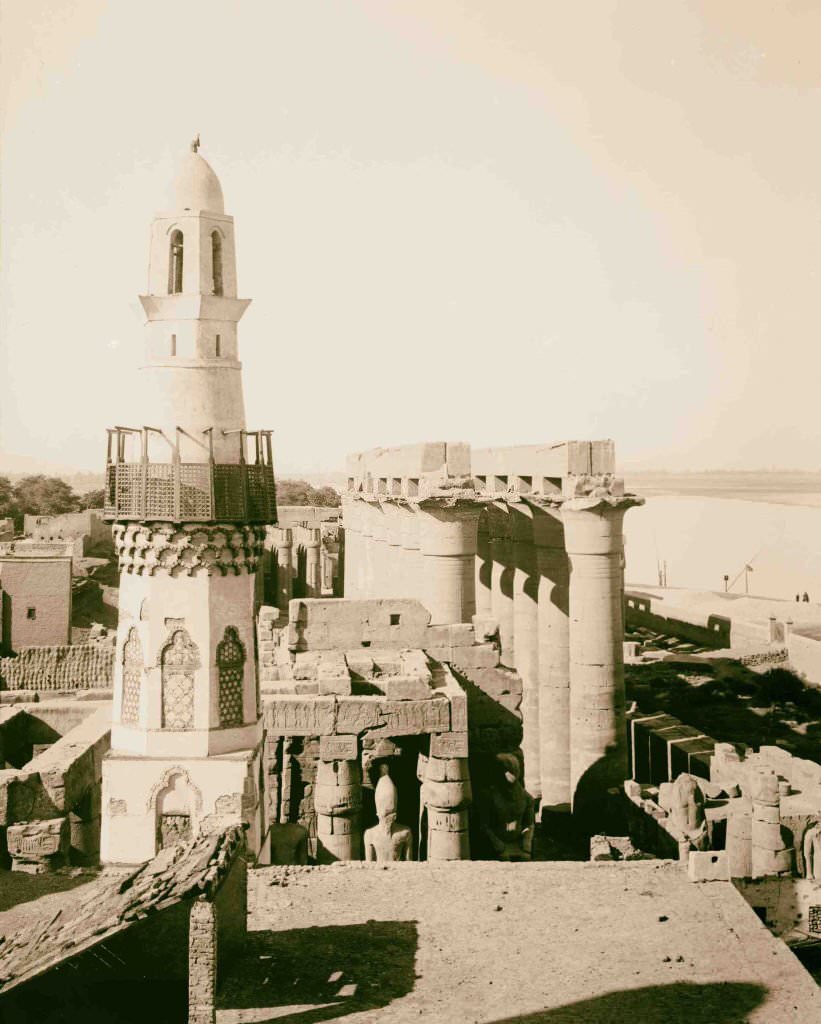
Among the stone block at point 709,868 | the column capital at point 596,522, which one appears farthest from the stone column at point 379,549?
the stone block at point 709,868

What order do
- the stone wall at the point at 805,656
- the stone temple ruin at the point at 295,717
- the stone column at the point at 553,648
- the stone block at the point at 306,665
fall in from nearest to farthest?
the stone temple ruin at the point at 295,717 → the stone block at the point at 306,665 → the stone column at the point at 553,648 → the stone wall at the point at 805,656

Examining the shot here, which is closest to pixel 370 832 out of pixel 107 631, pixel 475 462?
pixel 475 462

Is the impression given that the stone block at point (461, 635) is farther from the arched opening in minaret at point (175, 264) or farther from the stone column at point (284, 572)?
the stone column at point (284, 572)

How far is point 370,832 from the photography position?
15.3m

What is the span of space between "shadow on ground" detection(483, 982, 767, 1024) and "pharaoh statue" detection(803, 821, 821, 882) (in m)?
6.38

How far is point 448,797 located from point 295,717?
2.31m

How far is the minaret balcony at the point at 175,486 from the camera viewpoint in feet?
43.3

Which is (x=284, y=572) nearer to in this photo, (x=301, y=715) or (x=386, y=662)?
(x=386, y=662)

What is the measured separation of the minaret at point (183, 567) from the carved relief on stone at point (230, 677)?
16 mm

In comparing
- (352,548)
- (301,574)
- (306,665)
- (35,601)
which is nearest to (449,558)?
(306,665)

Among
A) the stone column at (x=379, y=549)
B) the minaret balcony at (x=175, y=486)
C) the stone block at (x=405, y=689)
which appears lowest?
the stone block at (x=405, y=689)

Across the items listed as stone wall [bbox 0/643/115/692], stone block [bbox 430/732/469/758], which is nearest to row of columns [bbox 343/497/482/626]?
stone block [bbox 430/732/469/758]

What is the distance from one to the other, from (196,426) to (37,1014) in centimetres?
631

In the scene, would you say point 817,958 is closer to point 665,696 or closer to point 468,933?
point 468,933
